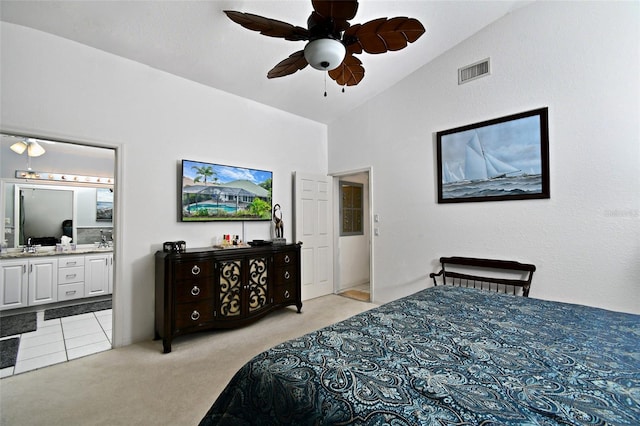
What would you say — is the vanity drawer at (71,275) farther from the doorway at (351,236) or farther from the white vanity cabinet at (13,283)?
the doorway at (351,236)

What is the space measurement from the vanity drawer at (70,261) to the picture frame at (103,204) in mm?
1139

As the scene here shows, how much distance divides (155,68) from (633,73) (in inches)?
183

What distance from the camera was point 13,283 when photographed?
380cm

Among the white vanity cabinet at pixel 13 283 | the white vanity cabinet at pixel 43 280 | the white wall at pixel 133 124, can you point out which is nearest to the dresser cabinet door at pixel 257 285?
the white wall at pixel 133 124

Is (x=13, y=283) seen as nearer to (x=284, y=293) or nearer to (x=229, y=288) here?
(x=229, y=288)

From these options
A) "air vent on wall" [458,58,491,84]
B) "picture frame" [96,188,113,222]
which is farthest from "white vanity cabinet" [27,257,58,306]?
"air vent on wall" [458,58,491,84]

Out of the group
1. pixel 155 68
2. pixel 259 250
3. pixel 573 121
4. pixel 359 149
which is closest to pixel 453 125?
pixel 573 121

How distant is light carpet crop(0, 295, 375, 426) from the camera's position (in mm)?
1861

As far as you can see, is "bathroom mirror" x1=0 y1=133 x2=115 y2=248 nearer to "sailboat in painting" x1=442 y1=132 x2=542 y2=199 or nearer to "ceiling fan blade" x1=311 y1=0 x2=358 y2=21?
"ceiling fan blade" x1=311 y1=0 x2=358 y2=21

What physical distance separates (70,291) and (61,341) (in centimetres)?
162

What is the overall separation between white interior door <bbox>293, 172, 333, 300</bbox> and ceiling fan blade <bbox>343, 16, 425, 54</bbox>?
2.60m

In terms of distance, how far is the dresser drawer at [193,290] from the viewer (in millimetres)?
2848

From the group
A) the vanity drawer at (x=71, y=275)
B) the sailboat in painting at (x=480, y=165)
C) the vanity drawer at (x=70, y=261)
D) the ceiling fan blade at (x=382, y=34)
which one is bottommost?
the vanity drawer at (x=71, y=275)

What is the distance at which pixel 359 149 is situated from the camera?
14.9ft
